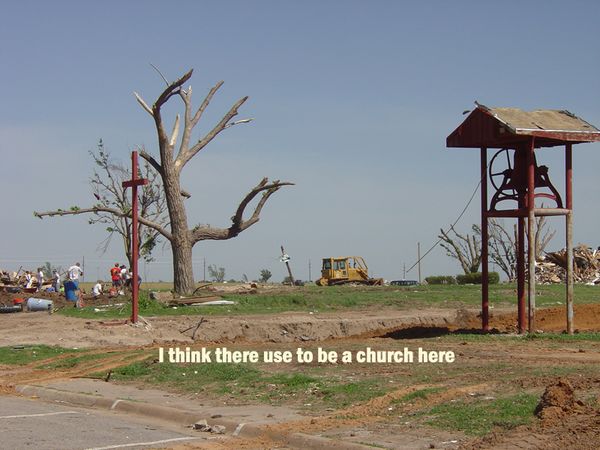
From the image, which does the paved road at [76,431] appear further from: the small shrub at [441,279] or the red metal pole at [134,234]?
the small shrub at [441,279]

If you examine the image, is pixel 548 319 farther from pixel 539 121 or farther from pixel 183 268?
pixel 183 268

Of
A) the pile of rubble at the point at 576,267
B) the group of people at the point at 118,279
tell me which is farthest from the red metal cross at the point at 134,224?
Result: the pile of rubble at the point at 576,267

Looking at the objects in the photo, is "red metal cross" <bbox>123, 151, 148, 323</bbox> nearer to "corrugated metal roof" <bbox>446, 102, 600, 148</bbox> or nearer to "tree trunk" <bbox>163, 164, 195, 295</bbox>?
"corrugated metal roof" <bbox>446, 102, 600, 148</bbox>

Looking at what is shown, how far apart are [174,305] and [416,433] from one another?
18470mm

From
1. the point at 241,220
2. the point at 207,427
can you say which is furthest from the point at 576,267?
the point at 207,427

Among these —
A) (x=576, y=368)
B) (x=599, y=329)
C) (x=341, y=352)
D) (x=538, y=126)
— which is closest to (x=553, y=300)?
(x=599, y=329)

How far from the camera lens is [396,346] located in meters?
17.1

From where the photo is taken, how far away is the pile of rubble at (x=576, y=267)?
5175 centimetres

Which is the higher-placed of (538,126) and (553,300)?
(538,126)

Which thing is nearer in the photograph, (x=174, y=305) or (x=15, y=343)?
(x=15, y=343)

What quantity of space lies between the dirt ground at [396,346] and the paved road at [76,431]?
4.28ft

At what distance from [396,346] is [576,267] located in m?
38.7

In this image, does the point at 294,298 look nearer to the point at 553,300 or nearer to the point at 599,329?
the point at 553,300

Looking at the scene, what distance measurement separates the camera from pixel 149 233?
49469mm
